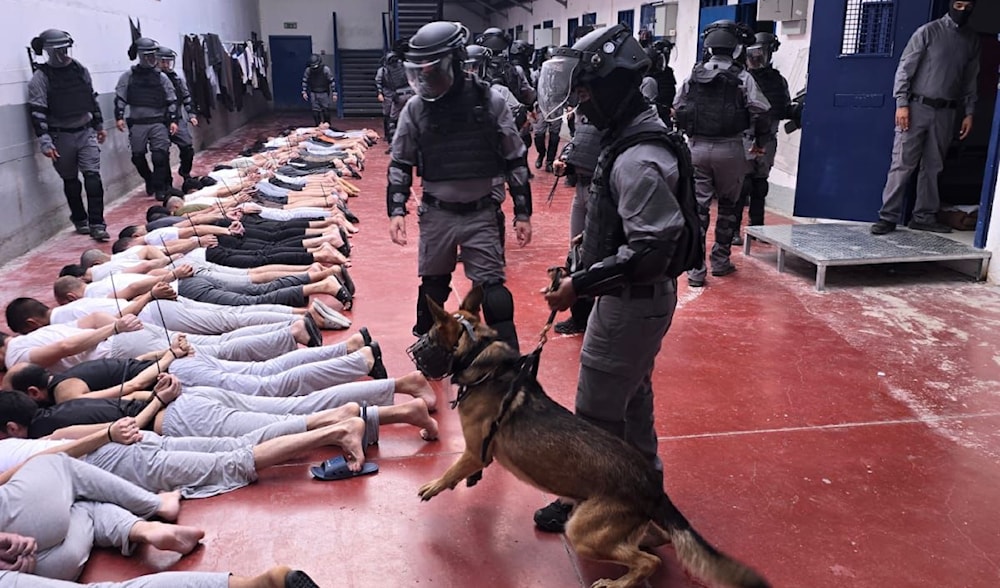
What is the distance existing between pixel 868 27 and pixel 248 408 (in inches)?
230

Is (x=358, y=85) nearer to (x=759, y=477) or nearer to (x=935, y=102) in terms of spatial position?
(x=935, y=102)

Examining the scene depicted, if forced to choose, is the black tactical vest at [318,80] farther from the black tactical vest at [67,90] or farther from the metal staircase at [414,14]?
the black tactical vest at [67,90]

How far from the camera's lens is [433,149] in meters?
3.86

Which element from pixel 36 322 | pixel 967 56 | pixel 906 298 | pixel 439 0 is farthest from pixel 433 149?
pixel 439 0

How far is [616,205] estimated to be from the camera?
2510mm

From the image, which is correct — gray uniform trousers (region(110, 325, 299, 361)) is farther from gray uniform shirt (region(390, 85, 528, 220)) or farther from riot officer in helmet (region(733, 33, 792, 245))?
riot officer in helmet (region(733, 33, 792, 245))

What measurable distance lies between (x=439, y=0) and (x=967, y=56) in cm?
1312

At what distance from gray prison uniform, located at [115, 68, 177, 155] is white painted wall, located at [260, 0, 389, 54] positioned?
562 inches

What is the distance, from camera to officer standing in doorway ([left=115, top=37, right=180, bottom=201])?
8859mm

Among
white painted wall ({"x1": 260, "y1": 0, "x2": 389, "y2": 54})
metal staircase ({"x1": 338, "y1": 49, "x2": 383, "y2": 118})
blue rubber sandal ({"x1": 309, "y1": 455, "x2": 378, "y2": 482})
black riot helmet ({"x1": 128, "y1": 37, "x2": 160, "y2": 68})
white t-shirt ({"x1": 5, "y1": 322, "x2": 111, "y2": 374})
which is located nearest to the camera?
blue rubber sandal ({"x1": 309, "y1": 455, "x2": 378, "y2": 482})

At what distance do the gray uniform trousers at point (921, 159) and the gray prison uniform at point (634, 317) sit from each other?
14.6 ft

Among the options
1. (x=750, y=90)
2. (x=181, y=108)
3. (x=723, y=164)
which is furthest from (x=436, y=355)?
(x=181, y=108)

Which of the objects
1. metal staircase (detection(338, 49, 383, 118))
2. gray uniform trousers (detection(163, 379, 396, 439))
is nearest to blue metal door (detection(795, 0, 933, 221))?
gray uniform trousers (detection(163, 379, 396, 439))

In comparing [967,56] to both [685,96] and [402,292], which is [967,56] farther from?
[402,292]
